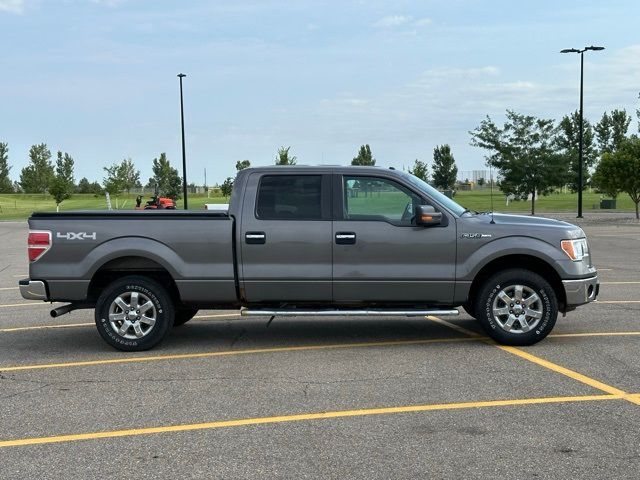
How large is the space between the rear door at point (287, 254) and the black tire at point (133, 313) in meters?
0.92

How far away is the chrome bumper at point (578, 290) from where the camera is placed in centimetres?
716

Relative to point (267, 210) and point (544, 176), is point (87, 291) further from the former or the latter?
point (544, 176)

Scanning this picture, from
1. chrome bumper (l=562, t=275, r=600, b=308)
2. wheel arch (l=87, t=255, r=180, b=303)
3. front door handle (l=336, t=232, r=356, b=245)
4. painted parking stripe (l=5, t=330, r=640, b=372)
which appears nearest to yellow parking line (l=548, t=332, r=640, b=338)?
painted parking stripe (l=5, t=330, r=640, b=372)

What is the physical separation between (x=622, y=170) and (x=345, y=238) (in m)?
29.8

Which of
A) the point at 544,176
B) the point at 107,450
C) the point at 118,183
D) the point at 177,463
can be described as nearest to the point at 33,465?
the point at 107,450

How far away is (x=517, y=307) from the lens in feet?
23.7

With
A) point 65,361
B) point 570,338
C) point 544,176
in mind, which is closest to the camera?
point 65,361

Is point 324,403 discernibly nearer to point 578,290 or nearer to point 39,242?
point 578,290

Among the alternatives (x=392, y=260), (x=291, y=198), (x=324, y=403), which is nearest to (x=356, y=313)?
(x=392, y=260)

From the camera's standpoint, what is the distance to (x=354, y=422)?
489cm

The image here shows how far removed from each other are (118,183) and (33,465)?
72460mm

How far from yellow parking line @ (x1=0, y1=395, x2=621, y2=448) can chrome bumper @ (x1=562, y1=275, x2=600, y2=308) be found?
1.89 meters

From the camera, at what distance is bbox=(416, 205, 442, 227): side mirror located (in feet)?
22.9

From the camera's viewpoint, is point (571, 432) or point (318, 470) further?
point (571, 432)
